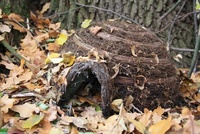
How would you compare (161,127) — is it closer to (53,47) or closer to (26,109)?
(26,109)

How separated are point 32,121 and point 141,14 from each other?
5.51 ft

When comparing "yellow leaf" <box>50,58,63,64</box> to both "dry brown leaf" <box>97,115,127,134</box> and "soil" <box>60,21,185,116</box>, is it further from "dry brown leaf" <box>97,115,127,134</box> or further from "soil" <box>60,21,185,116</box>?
"dry brown leaf" <box>97,115,127,134</box>

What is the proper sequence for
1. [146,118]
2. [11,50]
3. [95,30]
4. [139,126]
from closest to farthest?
[139,126], [146,118], [95,30], [11,50]

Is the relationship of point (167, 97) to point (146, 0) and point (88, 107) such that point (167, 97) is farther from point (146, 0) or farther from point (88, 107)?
point (146, 0)

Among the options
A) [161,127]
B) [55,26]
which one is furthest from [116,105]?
[55,26]

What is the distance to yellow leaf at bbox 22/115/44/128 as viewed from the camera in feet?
6.27

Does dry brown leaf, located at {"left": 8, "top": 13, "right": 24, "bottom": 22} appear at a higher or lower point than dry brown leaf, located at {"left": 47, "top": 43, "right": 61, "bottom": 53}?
higher

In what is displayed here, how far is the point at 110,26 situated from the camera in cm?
236

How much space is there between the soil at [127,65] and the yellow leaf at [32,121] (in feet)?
0.75

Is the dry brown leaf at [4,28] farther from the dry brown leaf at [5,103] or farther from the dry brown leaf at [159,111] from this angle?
the dry brown leaf at [159,111]

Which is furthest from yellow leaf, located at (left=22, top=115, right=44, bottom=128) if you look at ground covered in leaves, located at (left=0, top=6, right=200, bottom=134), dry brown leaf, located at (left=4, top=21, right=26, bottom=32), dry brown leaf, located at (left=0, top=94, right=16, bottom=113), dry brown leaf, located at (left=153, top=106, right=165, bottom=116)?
dry brown leaf, located at (left=4, top=21, right=26, bottom=32)

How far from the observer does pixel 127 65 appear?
2.18 m

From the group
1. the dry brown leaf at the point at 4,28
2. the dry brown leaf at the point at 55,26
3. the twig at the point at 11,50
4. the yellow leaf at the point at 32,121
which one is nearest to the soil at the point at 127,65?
the yellow leaf at the point at 32,121

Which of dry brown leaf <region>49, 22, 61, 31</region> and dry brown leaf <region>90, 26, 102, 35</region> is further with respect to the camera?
dry brown leaf <region>49, 22, 61, 31</region>
